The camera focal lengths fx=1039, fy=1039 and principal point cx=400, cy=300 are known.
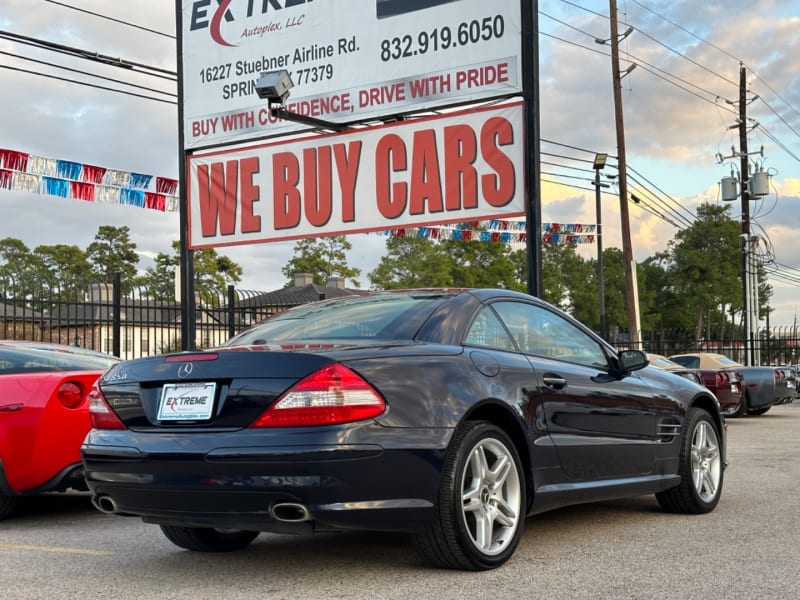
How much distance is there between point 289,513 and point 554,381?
1.81 m

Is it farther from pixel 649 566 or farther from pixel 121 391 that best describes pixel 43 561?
pixel 649 566

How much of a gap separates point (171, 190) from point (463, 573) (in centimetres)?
1241

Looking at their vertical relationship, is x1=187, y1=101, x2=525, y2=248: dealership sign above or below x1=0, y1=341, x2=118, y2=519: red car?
above

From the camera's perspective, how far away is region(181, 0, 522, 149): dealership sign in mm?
12492

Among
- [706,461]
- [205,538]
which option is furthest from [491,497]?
[706,461]

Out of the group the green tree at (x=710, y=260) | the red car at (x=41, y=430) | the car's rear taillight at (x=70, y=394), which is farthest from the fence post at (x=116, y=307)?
the green tree at (x=710, y=260)

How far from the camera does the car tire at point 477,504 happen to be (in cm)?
474

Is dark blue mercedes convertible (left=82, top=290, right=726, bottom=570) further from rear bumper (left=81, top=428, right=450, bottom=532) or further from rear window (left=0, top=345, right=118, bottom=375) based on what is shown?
rear window (left=0, top=345, right=118, bottom=375)

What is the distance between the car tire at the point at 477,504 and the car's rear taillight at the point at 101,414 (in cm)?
156

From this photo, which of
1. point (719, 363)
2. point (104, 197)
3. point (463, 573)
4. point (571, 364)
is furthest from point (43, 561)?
point (719, 363)

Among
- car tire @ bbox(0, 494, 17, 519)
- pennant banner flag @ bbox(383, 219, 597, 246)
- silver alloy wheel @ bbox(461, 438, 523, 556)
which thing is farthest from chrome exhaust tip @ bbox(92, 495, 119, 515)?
pennant banner flag @ bbox(383, 219, 597, 246)

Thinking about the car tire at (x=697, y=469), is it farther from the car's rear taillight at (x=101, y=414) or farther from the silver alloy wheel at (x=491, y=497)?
the car's rear taillight at (x=101, y=414)

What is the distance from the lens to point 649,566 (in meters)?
5.04

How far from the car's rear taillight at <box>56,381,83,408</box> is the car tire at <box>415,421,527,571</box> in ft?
10.8
